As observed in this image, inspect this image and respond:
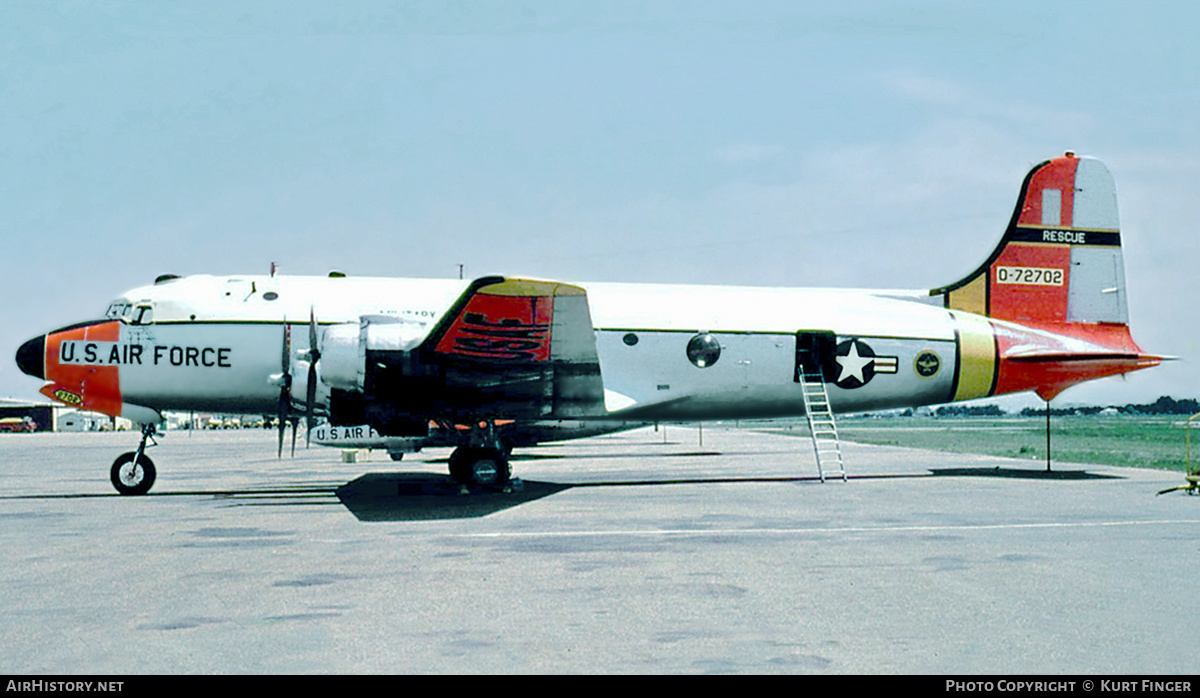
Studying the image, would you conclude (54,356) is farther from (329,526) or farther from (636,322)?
(636,322)

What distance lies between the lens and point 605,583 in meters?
8.77

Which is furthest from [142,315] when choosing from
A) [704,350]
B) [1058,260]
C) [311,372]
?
[1058,260]

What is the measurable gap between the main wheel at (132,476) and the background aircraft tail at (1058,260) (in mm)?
18221

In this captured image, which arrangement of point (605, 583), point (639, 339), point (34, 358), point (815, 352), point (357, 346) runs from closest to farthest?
point (605, 583) → point (357, 346) → point (34, 358) → point (639, 339) → point (815, 352)

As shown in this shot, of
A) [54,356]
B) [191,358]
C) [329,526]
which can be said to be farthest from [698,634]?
[54,356]

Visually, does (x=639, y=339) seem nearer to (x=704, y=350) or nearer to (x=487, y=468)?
(x=704, y=350)

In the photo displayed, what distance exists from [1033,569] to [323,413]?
13.0 metres

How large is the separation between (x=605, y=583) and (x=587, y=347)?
7.51m

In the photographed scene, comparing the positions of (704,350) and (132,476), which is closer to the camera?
(132,476)

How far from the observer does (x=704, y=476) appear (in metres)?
23.1

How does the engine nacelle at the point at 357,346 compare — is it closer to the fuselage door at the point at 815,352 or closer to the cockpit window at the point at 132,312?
the cockpit window at the point at 132,312

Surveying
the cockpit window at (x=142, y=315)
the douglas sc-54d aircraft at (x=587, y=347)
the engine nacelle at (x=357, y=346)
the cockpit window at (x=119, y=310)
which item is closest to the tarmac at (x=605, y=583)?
the douglas sc-54d aircraft at (x=587, y=347)

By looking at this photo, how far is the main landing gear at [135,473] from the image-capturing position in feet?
59.9

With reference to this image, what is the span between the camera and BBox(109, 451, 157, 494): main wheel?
18250 millimetres
